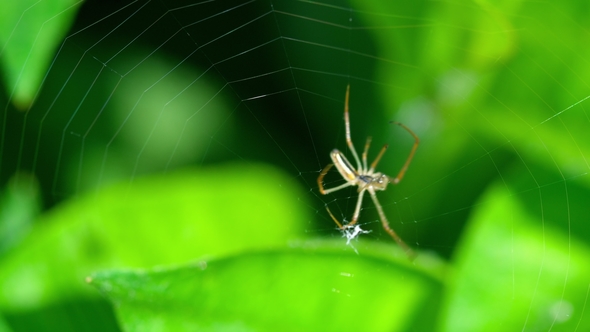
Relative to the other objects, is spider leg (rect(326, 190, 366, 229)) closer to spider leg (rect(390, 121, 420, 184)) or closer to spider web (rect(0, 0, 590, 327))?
A: spider web (rect(0, 0, 590, 327))

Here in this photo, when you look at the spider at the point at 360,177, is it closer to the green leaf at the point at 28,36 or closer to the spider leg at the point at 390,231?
the spider leg at the point at 390,231

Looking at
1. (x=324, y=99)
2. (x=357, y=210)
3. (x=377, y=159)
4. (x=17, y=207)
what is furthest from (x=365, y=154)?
(x=17, y=207)

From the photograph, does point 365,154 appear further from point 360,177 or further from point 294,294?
point 294,294

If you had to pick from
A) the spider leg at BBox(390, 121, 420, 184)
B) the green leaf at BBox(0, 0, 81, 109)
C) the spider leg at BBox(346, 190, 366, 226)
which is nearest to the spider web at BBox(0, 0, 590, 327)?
the spider leg at BBox(390, 121, 420, 184)

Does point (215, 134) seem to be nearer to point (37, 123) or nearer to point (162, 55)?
point (162, 55)

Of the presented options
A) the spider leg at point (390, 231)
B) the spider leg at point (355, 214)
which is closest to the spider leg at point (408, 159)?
the spider leg at point (390, 231)
